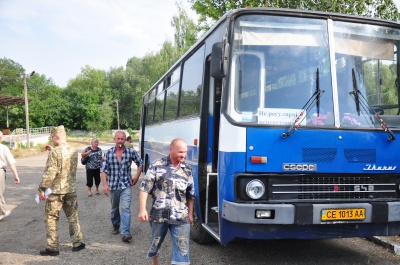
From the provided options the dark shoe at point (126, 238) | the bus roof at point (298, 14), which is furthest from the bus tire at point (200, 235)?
the bus roof at point (298, 14)

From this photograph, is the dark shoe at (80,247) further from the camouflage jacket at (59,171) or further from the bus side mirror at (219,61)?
the bus side mirror at (219,61)

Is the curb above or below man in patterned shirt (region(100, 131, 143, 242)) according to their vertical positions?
below

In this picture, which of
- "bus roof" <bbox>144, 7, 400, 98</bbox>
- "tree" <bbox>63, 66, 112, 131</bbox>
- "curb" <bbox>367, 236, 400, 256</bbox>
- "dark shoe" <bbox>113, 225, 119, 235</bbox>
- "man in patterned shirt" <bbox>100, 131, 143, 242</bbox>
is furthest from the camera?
"tree" <bbox>63, 66, 112, 131</bbox>

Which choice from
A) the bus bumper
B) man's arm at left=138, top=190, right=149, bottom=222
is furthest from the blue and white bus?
man's arm at left=138, top=190, right=149, bottom=222

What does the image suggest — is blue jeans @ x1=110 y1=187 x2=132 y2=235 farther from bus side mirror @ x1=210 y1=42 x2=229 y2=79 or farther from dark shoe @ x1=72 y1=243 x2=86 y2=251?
bus side mirror @ x1=210 y1=42 x2=229 y2=79

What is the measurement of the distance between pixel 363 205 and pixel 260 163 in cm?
132

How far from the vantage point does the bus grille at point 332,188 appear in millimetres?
4988

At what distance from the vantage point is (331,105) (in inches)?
205

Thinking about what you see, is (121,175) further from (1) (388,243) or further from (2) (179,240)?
(1) (388,243)

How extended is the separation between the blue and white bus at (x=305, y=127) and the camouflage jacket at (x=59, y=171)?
89.2 inches

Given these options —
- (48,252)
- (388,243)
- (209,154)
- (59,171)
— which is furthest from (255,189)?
(48,252)

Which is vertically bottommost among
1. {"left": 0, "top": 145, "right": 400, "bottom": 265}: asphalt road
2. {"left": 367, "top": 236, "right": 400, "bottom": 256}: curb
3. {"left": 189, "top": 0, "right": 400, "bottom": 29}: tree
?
{"left": 0, "top": 145, "right": 400, "bottom": 265}: asphalt road

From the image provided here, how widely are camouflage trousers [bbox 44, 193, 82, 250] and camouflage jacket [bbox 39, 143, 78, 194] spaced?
13 centimetres

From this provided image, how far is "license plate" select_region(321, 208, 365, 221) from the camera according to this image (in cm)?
487
